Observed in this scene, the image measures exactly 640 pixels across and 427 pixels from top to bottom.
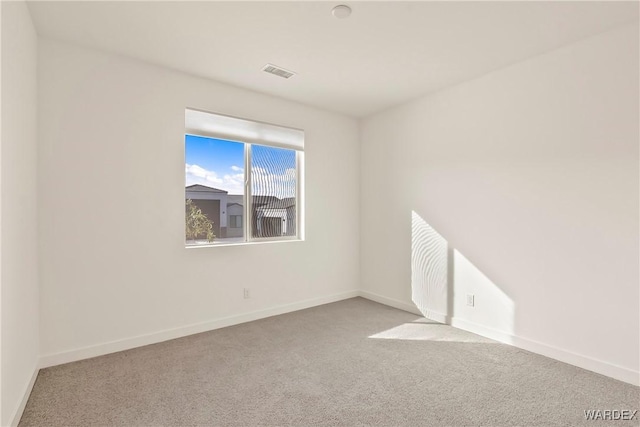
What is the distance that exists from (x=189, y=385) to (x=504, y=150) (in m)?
3.25

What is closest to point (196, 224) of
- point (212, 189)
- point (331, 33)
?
point (212, 189)

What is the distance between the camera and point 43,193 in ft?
8.10

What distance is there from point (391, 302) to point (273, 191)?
2055 mm

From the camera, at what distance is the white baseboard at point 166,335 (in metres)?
2.53

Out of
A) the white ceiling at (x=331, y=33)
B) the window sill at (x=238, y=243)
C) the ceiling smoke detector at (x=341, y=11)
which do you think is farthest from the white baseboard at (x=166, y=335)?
the ceiling smoke detector at (x=341, y=11)

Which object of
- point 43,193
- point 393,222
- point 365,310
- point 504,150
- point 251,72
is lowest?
point 365,310

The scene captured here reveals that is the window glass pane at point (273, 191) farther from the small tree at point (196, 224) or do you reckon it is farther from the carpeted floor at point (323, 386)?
the carpeted floor at point (323, 386)

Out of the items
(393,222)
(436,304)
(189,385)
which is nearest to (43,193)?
(189,385)

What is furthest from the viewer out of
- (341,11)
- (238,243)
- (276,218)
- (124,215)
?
(276,218)

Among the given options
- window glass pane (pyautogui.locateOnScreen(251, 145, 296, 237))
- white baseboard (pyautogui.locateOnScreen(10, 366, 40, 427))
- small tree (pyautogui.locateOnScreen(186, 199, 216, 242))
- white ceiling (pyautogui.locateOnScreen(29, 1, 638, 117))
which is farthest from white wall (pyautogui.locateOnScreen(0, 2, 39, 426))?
window glass pane (pyautogui.locateOnScreen(251, 145, 296, 237))

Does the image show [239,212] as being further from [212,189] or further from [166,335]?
[166,335]

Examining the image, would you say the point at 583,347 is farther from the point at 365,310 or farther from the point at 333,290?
the point at 333,290

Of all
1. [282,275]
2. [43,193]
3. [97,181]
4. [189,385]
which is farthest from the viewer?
[282,275]

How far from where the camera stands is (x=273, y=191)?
394cm
